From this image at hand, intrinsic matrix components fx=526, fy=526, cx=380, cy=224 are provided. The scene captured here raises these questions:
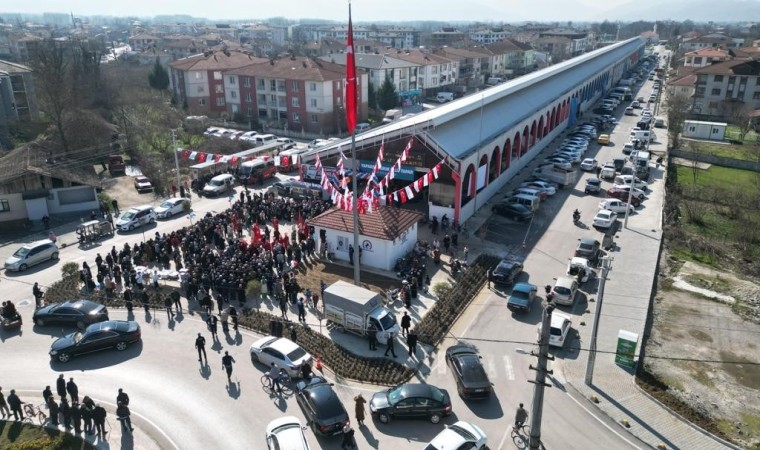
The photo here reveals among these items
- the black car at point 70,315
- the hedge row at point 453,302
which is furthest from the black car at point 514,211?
the black car at point 70,315

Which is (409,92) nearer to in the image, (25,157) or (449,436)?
(25,157)

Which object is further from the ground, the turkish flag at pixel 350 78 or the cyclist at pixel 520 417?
the turkish flag at pixel 350 78

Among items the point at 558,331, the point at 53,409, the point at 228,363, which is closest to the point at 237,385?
the point at 228,363

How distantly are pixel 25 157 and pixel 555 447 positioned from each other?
39361 mm

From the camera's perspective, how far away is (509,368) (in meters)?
19.7

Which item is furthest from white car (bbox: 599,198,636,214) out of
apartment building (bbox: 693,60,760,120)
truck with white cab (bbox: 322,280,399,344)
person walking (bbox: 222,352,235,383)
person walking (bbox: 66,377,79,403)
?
apartment building (bbox: 693,60,760,120)

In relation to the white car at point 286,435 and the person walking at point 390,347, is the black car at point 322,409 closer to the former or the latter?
the white car at point 286,435

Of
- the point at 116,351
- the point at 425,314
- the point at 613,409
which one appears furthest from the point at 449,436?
the point at 116,351

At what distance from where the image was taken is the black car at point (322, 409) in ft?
52.6

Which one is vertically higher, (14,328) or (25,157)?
(25,157)

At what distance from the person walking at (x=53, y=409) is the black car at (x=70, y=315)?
578 centimetres

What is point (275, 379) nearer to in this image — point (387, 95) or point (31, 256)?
point (31, 256)

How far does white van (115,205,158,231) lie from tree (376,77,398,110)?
46.4 metres

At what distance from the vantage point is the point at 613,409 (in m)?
17.5
